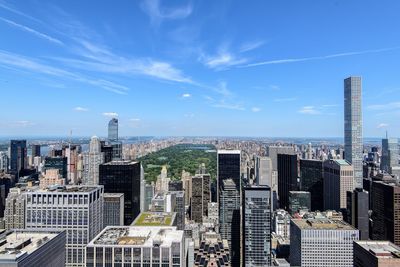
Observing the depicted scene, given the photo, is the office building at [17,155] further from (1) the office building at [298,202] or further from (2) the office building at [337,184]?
(2) the office building at [337,184]

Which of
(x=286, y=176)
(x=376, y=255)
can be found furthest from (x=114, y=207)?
(x=286, y=176)

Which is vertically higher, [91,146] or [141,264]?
[91,146]

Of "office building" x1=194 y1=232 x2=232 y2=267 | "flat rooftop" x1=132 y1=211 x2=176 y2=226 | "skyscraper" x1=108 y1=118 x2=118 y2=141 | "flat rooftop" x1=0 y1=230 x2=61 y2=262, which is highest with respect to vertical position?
"skyscraper" x1=108 y1=118 x2=118 y2=141

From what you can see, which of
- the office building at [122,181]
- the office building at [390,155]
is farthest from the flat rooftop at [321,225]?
the office building at [390,155]

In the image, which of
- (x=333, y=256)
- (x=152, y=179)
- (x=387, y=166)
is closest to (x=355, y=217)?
(x=333, y=256)

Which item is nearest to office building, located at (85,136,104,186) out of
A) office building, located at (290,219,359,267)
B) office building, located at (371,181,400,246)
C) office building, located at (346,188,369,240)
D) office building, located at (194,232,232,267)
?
office building, located at (194,232,232,267)

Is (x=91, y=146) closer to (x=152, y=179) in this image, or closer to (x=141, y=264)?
(x=152, y=179)

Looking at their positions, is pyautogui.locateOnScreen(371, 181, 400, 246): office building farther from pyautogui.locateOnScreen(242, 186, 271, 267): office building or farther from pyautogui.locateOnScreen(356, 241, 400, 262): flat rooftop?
pyautogui.locateOnScreen(356, 241, 400, 262): flat rooftop
